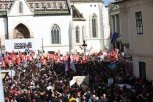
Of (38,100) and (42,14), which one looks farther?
(42,14)

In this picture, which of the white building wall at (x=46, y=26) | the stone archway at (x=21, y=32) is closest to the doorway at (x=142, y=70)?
the white building wall at (x=46, y=26)

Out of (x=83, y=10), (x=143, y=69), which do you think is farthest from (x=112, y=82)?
(x=83, y=10)

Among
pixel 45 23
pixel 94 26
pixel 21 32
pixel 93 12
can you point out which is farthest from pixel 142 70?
pixel 94 26

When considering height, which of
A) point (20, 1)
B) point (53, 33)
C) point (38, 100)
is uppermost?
point (20, 1)

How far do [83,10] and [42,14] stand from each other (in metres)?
9.49

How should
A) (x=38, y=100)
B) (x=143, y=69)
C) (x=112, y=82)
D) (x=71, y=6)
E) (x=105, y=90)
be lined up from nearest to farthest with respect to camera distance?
(x=38, y=100)
(x=105, y=90)
(x=112, y=82)
(x=143, y=69)
(x=71, y=6)

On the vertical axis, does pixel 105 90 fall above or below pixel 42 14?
below

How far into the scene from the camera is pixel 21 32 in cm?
6425

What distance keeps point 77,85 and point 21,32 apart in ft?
136

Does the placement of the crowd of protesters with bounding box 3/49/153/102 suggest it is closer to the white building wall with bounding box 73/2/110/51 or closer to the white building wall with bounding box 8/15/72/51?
the white building wall with bounding box 8/15/72/51

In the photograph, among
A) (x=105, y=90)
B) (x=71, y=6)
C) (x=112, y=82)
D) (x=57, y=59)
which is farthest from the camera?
(x=71, y=6)

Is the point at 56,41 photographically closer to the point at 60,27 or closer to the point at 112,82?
the point at 60,27

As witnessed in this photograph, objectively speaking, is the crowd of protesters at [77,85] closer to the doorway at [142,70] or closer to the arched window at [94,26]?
the doorway at [142,70]

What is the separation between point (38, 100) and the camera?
1934 cm
